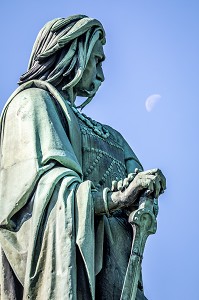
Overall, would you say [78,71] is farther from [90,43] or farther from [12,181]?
[12,181]

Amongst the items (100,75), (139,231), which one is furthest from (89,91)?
(139,231)

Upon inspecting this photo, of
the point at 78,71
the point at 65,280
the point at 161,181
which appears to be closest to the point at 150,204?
the point at 161,181

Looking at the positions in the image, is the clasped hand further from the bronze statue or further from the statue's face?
the statue's face

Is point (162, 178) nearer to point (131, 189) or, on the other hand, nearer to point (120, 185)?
point (131, 189)

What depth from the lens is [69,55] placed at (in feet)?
46.6

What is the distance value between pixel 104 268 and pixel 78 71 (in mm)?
2273

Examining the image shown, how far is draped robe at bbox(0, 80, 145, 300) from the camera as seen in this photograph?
12383 mm

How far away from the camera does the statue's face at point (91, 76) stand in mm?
14430

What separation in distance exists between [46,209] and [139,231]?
87 centimetres

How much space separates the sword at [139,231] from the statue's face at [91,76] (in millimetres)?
2162

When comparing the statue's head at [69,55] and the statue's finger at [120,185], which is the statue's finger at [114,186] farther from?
the statue's head at [69,55]

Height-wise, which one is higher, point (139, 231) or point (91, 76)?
point (91, 76)

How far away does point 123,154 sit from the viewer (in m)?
14.3

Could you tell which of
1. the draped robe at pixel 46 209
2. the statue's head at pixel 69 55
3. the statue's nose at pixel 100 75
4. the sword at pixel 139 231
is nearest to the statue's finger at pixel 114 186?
the draped robe at pixel 46 209
